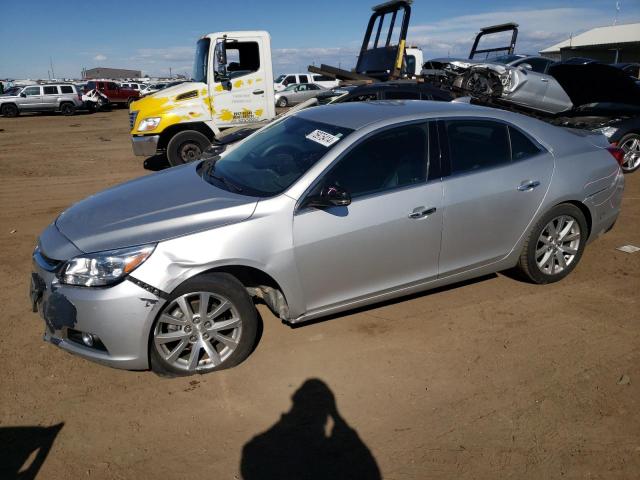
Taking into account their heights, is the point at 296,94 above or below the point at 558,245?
above

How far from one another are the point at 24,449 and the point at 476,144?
3596 millimetres

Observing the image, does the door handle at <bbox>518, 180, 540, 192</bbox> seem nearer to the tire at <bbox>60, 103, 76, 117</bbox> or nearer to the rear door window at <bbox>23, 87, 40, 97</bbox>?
the tire at <bbox>60, 103, 76, 117</bbox>

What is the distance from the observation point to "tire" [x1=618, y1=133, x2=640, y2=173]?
29.0 feet

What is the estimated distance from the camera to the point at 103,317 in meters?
2.87

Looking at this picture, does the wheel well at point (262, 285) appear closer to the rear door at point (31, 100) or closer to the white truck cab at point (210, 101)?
the white truck cab at point (210, 101)

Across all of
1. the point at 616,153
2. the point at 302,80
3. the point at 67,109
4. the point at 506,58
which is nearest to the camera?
the point at 616,153

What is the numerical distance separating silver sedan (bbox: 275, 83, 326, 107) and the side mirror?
78.0 feet

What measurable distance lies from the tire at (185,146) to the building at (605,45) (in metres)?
40.1

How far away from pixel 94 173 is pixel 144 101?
1.78m

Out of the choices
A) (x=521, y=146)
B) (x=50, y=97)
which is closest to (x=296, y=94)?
(x=50, y=97)

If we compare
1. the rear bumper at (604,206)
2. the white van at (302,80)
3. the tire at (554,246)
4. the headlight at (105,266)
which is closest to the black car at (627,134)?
the rear bumper at (604,206)

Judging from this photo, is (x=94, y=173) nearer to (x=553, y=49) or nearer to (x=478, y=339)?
(x=478, y=339)

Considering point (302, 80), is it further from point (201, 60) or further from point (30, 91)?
point (201, 60)

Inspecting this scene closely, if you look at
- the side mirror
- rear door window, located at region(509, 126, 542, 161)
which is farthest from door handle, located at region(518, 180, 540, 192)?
the side mirror
